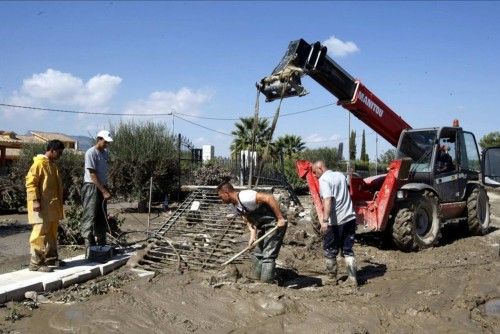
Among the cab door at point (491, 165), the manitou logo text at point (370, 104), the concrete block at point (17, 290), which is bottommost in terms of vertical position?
the concrete block at point (17, 290)

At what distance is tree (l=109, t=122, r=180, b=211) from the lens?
14.4m

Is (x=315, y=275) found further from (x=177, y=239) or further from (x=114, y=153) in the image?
(x=114, y=153)

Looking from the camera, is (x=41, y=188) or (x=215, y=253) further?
(x=215, y=253)

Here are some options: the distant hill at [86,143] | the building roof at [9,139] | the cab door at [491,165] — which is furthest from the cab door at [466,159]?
the building roof at [9,139]

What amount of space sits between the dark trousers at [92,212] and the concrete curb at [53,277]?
392 millimetres

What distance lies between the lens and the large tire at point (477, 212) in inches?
400

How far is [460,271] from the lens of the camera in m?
7.11

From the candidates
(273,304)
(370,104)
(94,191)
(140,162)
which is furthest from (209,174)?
(273,304)

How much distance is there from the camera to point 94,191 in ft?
22.7

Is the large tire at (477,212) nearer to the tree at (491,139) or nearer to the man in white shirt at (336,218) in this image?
the man in white shirt at (336,218)

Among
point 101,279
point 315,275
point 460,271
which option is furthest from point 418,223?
point 101,279

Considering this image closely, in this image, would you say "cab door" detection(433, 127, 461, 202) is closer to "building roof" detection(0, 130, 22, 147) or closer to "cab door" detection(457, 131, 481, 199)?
"cab door" detection(457, 131, 481, 199)

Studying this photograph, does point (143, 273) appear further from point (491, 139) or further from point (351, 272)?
point (491, 139)

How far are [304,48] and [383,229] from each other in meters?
3.34
